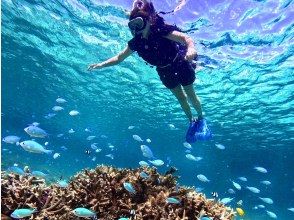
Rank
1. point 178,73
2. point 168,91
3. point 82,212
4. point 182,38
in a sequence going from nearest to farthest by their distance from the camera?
point 82,212 < point 182,38 < point 178,73 < point 168,91

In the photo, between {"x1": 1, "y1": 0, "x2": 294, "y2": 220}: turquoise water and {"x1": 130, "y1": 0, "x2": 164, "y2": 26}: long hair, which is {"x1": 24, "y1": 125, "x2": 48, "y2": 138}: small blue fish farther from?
{"x1": 1, "y1": 0, "x2": 294, "y2": 220}: turquoise water

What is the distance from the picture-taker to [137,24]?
723cm

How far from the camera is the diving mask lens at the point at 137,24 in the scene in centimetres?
712

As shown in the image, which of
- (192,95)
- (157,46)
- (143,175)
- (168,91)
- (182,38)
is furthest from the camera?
(168,91)

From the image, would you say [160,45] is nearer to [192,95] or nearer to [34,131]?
[192,95]

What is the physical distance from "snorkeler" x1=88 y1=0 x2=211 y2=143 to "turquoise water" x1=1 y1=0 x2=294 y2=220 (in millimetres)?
7787

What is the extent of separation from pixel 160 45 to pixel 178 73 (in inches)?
42.5

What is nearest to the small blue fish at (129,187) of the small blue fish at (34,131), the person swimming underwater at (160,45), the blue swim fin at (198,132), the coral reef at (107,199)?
the coral reef at (107,199)

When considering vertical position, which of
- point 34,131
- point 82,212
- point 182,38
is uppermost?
point 182,38

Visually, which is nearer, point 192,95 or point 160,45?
point 160,45

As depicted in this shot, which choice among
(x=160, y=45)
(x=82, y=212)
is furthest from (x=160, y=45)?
(x=82, y=212)

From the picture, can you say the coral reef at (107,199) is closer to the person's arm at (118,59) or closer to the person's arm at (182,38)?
the person's arm at (182,38)

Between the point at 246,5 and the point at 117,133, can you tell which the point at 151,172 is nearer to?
the point at 246,5

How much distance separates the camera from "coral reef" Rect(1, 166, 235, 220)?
5840mm
